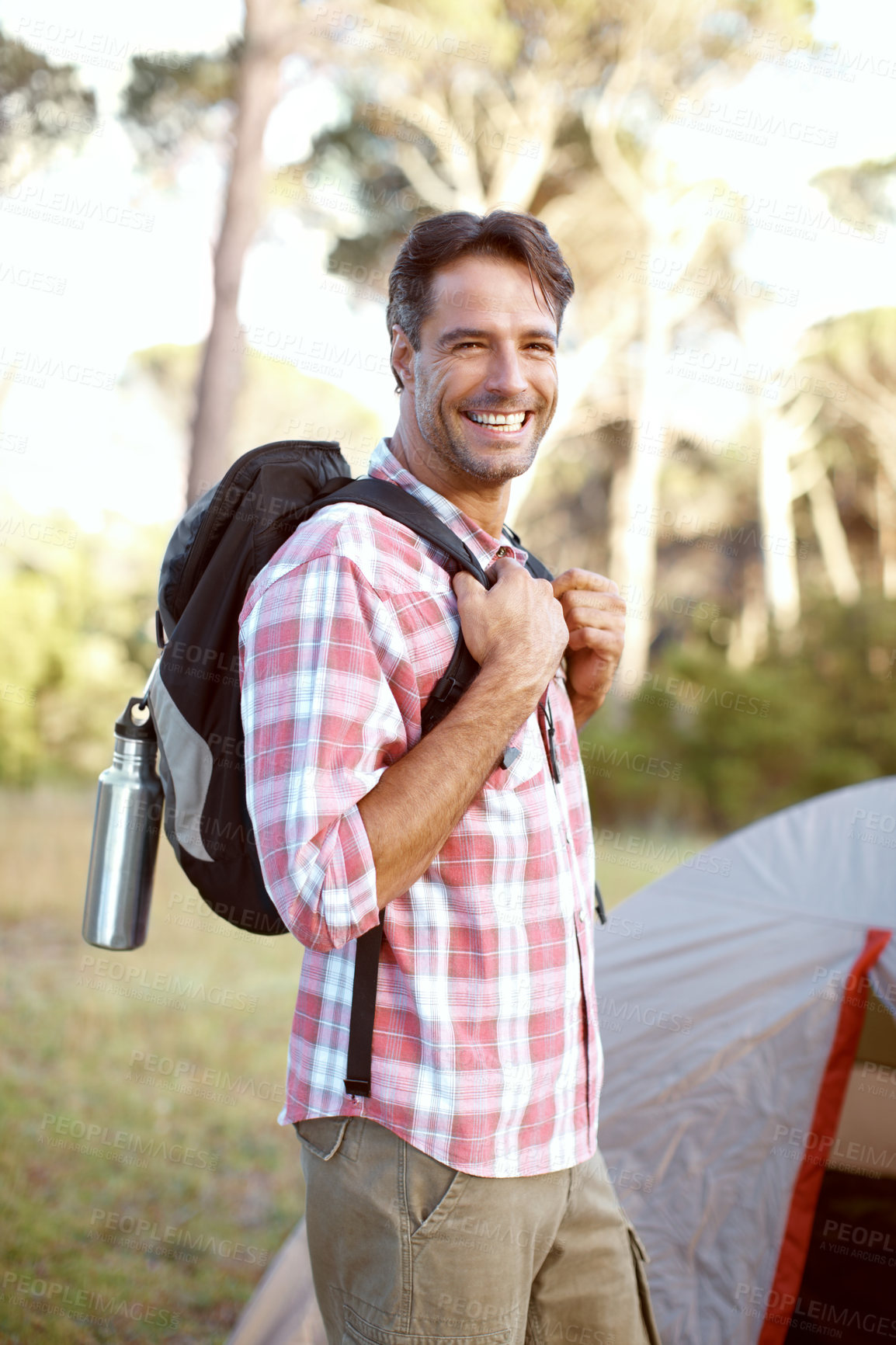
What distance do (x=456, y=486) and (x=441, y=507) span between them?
43mm

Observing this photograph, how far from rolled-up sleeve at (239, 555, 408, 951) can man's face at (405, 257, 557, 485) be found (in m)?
0.35

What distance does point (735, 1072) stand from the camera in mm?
2418

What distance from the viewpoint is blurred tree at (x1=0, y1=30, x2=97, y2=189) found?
9562mm

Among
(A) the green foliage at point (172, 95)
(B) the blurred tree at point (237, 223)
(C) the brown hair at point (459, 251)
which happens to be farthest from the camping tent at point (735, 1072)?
(A) the green foliage at point (172, 95)

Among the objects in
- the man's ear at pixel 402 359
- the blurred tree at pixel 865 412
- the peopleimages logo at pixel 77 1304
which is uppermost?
the blurred tree at pixel 865 412

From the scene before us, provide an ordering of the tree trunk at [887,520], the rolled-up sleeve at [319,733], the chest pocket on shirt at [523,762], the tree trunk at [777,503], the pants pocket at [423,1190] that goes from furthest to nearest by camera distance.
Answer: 1. the tree trunk at [887,520]
2. the tree trunk at [777,503]
3. the chest pocket on shirt at [523,762]
4. the pants pocket at [423,1190]
5. the rolled-up sleeve at [319,733]

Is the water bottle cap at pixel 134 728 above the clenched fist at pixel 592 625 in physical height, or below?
below

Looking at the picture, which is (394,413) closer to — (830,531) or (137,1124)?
(137,1124)

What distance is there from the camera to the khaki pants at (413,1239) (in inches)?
50.3

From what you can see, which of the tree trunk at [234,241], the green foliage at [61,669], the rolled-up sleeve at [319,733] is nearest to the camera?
the rolled-up sleeve at [319,733]

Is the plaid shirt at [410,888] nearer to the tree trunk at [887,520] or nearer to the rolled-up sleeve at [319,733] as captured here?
the rolled-up sleeve at [319,733]

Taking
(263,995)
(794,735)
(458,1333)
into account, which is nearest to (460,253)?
(458,1333)

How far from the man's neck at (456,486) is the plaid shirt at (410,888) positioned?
173 millimetres

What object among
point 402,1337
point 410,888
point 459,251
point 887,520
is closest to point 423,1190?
point 402,1337
